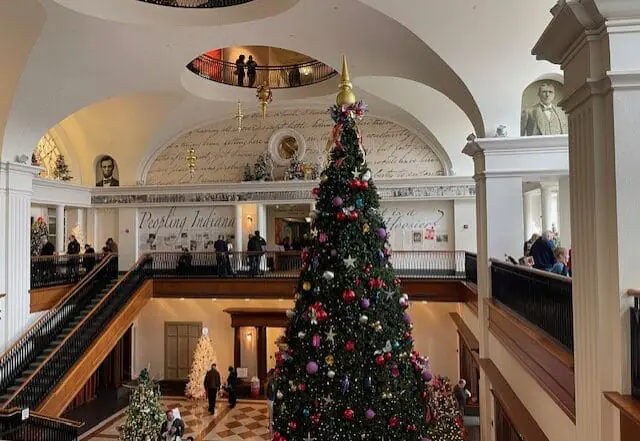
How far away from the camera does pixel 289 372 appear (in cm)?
484

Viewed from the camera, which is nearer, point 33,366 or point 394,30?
point 394,30

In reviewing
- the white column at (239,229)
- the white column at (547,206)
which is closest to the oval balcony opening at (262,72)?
the white column at (239,229)

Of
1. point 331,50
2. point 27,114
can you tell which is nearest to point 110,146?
point 27,114

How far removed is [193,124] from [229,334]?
750 centimetres

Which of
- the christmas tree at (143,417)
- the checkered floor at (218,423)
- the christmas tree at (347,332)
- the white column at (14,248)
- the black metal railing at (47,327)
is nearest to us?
the christmas tree at (347,332)

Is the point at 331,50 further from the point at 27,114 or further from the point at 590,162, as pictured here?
the point at 590,162

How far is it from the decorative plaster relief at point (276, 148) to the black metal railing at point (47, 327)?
14.8 ft

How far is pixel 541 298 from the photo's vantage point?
525 cm

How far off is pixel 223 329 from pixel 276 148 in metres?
6.53

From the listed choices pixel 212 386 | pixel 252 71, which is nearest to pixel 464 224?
pixel 252 71

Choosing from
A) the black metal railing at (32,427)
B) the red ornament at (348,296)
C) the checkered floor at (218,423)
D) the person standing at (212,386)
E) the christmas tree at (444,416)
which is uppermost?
the red ornament at (348,296)

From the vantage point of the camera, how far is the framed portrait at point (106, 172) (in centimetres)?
1769

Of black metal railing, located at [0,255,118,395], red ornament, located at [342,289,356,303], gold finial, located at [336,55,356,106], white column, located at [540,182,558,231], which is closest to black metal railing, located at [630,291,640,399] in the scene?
red ornament, located at [342,289,356,303]

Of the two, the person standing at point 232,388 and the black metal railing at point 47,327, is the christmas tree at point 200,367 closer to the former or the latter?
the person standing at point 232,388
